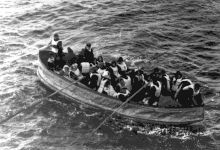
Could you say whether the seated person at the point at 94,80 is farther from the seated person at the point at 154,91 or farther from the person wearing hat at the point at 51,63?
the seated person at the point at 154,91

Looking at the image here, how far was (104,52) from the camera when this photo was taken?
22.9 m

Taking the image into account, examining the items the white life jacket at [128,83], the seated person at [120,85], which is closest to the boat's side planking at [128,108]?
the seated person at [120,85]

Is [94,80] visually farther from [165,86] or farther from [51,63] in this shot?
[165,86]

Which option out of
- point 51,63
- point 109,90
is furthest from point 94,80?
point 51,63

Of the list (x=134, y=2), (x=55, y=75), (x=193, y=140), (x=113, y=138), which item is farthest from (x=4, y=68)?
(x=134, y=2)

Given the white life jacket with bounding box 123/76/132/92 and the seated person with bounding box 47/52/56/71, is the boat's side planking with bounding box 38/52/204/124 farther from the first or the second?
the white life jacket with bounding box 123/76/132/92

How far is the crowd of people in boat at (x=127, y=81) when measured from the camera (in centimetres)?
1412

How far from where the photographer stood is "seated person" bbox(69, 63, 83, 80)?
16.2m

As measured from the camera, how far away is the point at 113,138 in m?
14.7

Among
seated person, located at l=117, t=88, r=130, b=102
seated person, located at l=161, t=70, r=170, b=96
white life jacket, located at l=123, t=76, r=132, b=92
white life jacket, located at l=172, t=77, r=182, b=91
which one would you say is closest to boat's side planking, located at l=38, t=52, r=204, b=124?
seated person, located at l=117, t=88, r=130, b=102

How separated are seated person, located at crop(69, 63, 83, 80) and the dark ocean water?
5.57ft

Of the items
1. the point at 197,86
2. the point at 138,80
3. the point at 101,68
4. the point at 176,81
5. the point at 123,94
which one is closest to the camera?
the point at 197,86

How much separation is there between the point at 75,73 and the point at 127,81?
2914 millimetres

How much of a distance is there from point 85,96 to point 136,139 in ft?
11.3
